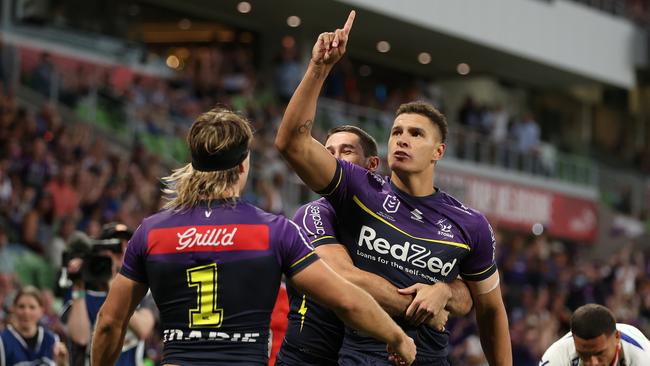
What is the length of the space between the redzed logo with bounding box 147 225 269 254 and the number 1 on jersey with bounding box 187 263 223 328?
0.09m

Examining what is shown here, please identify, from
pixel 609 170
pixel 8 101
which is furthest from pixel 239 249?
pixel 609 170

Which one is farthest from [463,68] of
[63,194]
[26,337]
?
[26,337]

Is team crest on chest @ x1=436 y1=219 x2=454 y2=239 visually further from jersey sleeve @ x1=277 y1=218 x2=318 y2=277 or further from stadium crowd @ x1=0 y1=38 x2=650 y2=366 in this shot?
stadium crowd @ x1=0 y1=38 x2=650 y2=366

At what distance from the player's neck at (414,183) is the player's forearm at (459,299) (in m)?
0.51

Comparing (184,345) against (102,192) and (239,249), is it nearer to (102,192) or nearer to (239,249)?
(239,249)

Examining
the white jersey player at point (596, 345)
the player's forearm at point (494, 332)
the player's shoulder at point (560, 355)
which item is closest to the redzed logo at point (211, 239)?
the player's forearm at point (494, 332)

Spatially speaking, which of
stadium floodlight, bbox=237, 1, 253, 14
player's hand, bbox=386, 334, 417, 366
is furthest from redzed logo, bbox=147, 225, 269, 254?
stadium floodlight, bbox=237, 1, 253, 14

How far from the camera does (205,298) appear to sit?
5.26 m

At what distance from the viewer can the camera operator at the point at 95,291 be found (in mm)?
8508

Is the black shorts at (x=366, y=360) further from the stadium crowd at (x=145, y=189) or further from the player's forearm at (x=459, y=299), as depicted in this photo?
the stadium crowd at (x=145, y=189)

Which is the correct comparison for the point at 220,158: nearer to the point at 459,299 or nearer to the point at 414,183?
the point at 414,183

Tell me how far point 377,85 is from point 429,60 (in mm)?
1503

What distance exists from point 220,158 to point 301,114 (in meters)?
0.76

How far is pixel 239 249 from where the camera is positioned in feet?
17.2
